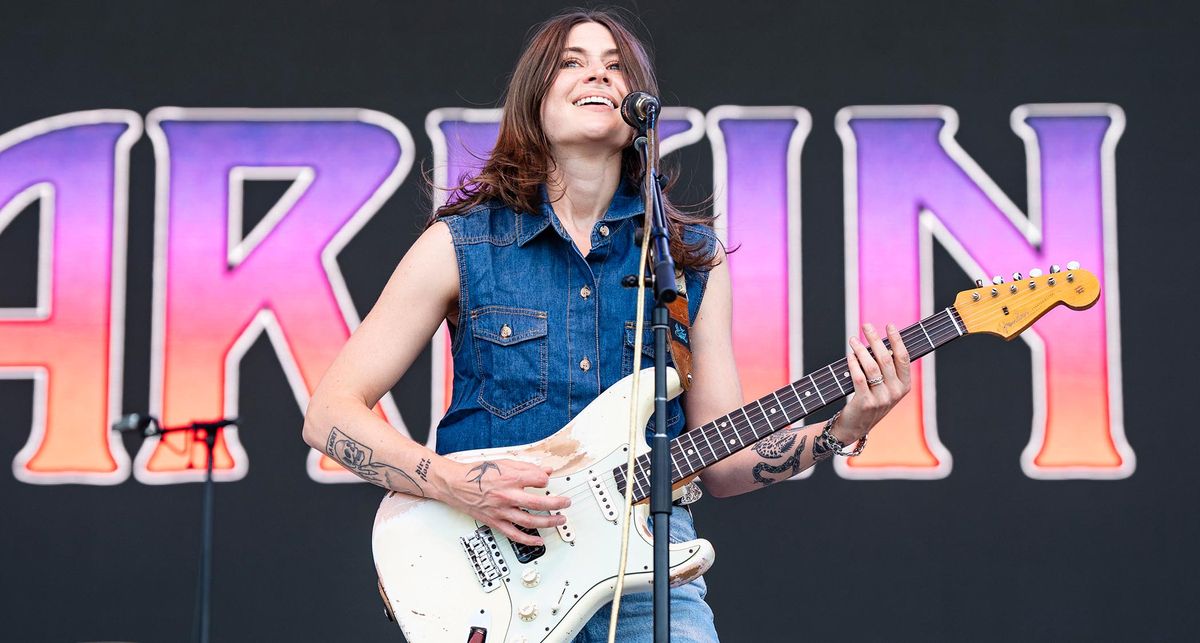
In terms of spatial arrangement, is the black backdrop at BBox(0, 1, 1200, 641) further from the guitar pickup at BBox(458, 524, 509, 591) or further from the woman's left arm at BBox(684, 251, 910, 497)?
the guitar pickup at BBox(458, 524, 509, 591)

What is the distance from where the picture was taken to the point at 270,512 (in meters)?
4.18

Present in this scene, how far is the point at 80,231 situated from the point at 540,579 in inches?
110

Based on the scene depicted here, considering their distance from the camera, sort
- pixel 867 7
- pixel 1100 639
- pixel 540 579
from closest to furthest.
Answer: pixel 540 579, pixel 1100 639, pixel 867 7

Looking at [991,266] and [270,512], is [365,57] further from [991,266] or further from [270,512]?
[991,266]

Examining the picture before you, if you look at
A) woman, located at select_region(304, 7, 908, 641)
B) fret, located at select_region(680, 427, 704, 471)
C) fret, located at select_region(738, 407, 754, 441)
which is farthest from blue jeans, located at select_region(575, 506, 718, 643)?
fret, located at select_region(738, 407, 754, 441)

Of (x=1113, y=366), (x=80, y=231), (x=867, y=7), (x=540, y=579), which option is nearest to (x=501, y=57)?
(x=867, y=7)

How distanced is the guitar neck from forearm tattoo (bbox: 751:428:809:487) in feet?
→ 0.32

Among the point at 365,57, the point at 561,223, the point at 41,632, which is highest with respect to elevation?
the point at 365,57

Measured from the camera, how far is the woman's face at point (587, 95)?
2438 mm

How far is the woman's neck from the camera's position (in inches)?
99.1

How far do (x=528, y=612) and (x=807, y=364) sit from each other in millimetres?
2255

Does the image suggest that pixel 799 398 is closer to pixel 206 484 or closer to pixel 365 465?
pixel 365 465

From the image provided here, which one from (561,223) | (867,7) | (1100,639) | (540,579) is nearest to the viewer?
(540,579)

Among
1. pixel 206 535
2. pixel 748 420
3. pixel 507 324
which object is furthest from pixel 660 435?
pixel 206 535
